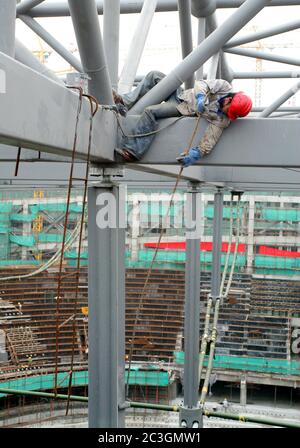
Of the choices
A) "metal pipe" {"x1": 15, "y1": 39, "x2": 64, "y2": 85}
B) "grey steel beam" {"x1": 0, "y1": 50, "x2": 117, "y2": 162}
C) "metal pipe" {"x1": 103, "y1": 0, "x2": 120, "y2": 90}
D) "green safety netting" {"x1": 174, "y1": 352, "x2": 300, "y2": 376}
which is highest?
"metal pipe" {"x1": 103, "y1": 0, "x2": 120, "y2": 90}

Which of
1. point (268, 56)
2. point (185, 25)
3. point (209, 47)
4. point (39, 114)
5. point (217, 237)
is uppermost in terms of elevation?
point (268, 56)

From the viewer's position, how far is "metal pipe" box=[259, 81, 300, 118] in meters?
6.13

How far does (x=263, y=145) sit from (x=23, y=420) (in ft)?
30.0

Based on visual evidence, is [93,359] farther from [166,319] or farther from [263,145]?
[166,319]

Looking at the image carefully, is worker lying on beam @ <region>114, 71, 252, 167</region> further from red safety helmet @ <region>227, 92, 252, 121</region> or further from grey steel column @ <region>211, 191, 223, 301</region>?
grey steel column @ <region>211, 191, 223, 301</region>

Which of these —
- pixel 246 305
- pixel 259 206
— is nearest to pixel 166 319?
pixel 246 305

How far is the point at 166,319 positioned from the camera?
1306 centimetres

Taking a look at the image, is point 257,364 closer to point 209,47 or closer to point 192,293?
point 192,293

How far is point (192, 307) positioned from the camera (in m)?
6.49

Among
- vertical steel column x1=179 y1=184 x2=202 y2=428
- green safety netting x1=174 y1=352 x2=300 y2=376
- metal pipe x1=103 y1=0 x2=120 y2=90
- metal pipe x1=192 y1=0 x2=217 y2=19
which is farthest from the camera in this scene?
green safety netting x1=174 y1=352 x2=300 y2=376

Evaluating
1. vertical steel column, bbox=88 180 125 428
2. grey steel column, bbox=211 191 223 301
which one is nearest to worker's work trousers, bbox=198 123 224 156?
vertical steel column, bbox=88 180 125 428

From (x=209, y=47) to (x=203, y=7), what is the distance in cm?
176

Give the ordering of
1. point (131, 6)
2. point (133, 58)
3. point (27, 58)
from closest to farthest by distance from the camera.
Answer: point (27, 58)
point (133, 58)
point (131, 6)

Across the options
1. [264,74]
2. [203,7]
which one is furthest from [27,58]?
[264,74]
